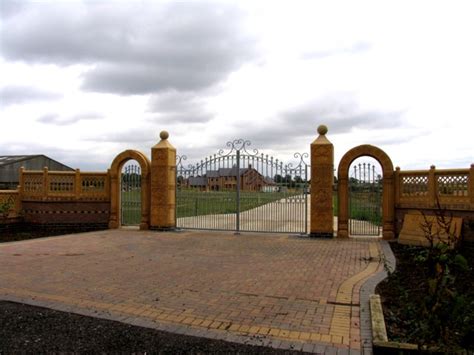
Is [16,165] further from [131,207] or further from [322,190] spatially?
[322,190]

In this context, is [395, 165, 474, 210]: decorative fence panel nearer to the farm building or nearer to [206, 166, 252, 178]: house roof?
[206, 166, 252, 178]: house roof

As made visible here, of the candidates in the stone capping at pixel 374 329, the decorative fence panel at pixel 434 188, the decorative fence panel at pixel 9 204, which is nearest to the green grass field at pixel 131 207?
the decorative fence panel at pixel 9 204

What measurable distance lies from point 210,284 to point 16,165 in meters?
30.2

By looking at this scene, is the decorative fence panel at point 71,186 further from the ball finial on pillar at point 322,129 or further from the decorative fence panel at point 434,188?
the decorative fence panel at point 434,188

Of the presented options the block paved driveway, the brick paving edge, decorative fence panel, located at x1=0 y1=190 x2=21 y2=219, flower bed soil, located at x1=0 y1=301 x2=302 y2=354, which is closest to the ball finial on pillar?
the block paved driveway

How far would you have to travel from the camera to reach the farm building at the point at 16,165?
29722mm

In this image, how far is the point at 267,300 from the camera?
5398 millimetres

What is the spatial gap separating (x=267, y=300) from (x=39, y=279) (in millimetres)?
3806

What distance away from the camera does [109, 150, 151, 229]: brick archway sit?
44.4 ft

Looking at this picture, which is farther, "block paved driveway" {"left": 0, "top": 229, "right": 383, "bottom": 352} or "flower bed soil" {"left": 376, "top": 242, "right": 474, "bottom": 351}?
"block paved driveway" {"left": 0, "top": 229, "right": 383, "bottom": 352}

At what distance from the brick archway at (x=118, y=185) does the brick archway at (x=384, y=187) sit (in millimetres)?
6293

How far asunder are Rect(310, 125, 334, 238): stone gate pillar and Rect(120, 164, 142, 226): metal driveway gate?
5.99 meters

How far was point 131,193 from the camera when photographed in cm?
1394

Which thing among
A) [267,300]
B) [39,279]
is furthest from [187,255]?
[267,300]
